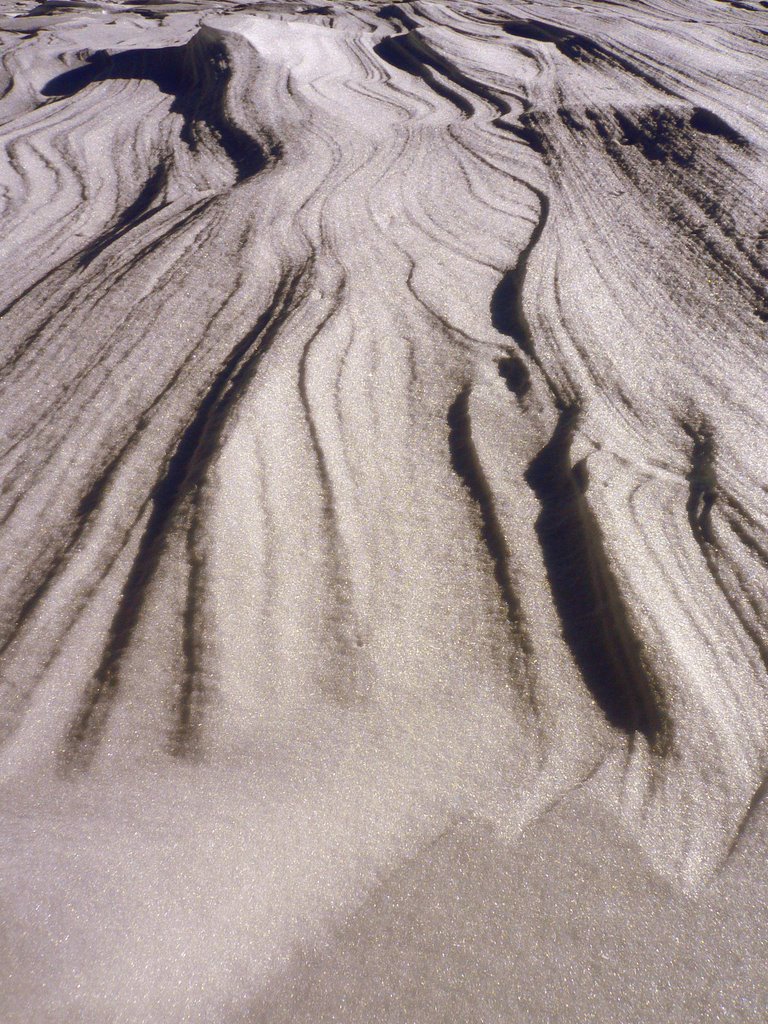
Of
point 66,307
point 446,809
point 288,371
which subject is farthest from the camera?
point 66,307

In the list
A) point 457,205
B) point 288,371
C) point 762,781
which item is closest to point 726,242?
point 457,205

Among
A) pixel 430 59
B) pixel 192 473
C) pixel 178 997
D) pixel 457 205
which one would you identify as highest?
pixel 430 59

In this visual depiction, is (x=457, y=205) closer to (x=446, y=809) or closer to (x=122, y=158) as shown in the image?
(x=122, y=158)

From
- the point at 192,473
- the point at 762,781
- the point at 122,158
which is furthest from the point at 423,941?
the point at 122,158

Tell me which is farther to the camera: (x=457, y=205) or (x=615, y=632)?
(x=457, y=205)

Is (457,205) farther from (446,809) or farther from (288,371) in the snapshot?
(446,809)

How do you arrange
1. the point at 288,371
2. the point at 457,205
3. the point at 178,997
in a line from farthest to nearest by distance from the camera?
the point at 457,205 < the point at 288,371 < the point at 178,997

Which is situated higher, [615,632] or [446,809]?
[615,632]
